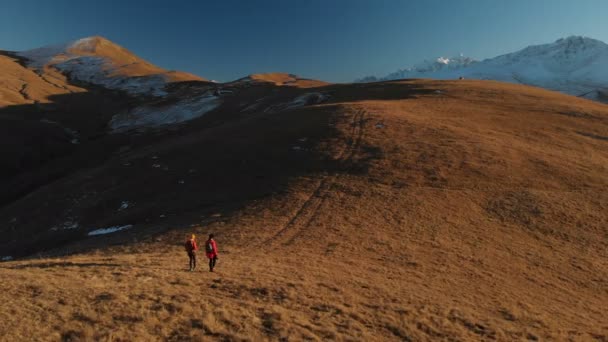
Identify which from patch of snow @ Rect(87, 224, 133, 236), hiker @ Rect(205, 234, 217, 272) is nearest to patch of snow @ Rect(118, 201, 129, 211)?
patch of snow @ Rect(87, 224, 133, 236)

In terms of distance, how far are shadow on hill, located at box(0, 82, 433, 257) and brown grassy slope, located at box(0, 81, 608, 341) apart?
0.96 m

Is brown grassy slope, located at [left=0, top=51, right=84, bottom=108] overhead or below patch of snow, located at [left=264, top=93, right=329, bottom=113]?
overhead

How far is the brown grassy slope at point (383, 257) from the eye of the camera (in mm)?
17016

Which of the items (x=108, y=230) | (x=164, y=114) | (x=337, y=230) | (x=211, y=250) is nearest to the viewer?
(x=211, y=250)

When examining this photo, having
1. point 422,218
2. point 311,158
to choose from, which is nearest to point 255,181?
point 311,158

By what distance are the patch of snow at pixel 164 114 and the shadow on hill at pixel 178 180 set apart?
118ft

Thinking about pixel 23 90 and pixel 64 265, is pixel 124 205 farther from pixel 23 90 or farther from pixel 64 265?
pixel 23 90

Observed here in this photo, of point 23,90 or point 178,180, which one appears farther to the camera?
point 23,90

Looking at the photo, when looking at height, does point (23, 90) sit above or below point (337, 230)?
above

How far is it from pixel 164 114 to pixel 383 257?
11072 centimetres

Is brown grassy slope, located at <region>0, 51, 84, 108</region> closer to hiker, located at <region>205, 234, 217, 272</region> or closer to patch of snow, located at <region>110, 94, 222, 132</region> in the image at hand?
patch of snow, located at <region>110, 94, 222, 132</region>

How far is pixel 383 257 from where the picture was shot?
28.8m

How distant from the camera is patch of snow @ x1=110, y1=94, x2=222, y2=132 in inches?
4633

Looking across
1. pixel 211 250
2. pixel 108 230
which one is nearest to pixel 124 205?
pixel 108 230
